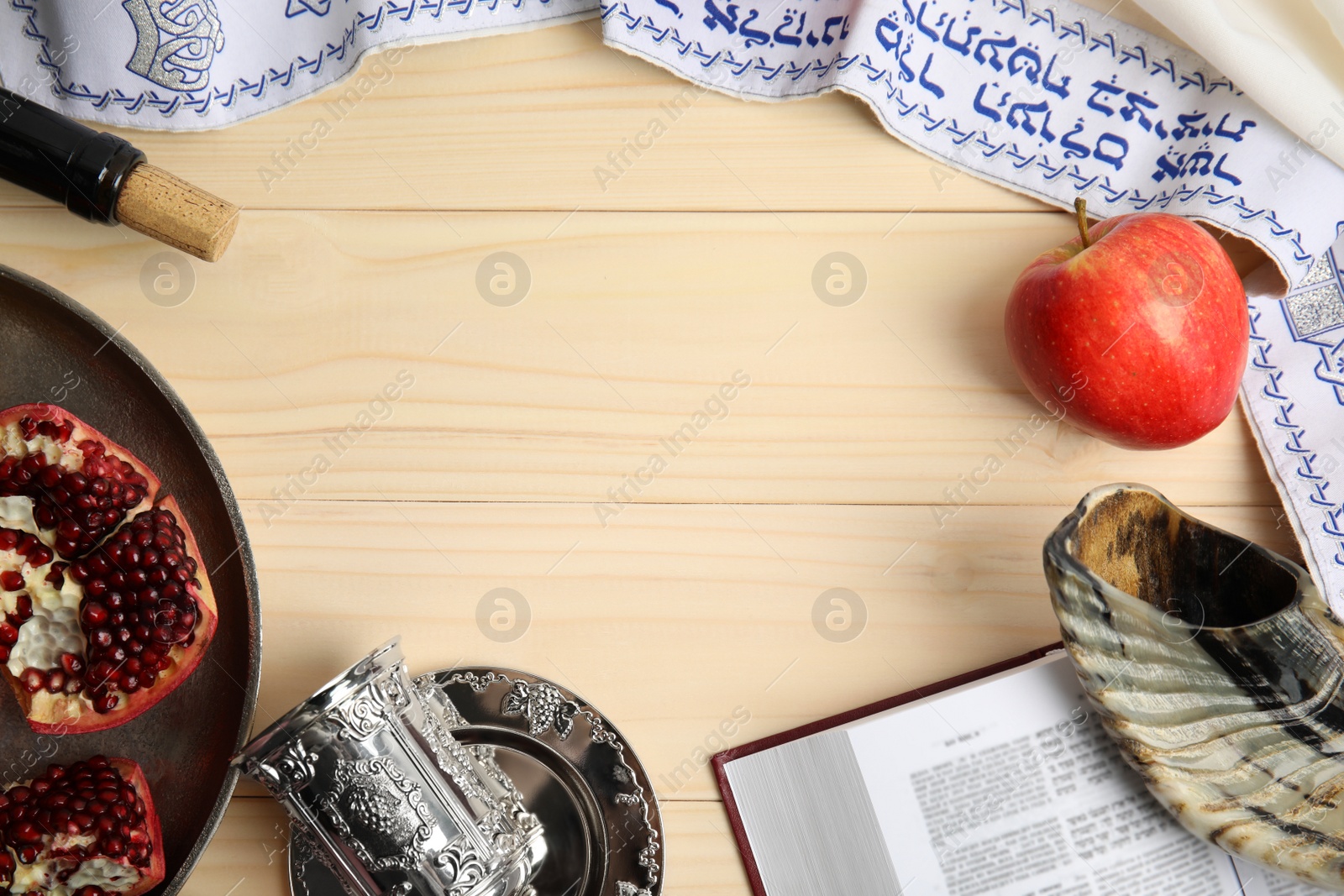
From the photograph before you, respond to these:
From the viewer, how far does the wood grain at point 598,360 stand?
62cm

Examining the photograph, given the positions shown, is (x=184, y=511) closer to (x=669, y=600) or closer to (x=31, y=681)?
(x=31, y=681)

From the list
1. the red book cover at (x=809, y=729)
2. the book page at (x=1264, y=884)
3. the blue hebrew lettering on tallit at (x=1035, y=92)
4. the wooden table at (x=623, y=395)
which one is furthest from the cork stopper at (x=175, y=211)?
the book page at (x=1264, y=884)

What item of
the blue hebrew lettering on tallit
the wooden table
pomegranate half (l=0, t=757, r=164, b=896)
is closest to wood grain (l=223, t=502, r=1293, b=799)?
the wooden table

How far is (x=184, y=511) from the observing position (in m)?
0.57

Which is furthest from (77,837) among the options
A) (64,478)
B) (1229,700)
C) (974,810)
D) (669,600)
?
(1229,700)

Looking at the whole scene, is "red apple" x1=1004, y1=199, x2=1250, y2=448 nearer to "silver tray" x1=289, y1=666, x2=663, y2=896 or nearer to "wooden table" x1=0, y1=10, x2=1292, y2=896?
"wooden table" x1=0, y1=10, x2=1292, y2=896

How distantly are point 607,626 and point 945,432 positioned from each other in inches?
10.4

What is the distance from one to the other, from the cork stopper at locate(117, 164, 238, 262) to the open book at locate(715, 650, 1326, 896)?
0.47m

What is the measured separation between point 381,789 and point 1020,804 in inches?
15.0

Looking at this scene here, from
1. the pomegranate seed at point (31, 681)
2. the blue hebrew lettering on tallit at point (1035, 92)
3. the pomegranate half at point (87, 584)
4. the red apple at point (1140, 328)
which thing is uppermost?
the blue hebrew lettering on tallit at point (1035, 92)

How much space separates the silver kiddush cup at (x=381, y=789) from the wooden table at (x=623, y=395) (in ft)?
0.39

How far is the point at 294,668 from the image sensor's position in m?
0.60

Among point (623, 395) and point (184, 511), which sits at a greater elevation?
point (623, 395)

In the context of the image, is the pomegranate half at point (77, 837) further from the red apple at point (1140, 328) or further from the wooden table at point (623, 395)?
the red apple at point (1140, 328)
